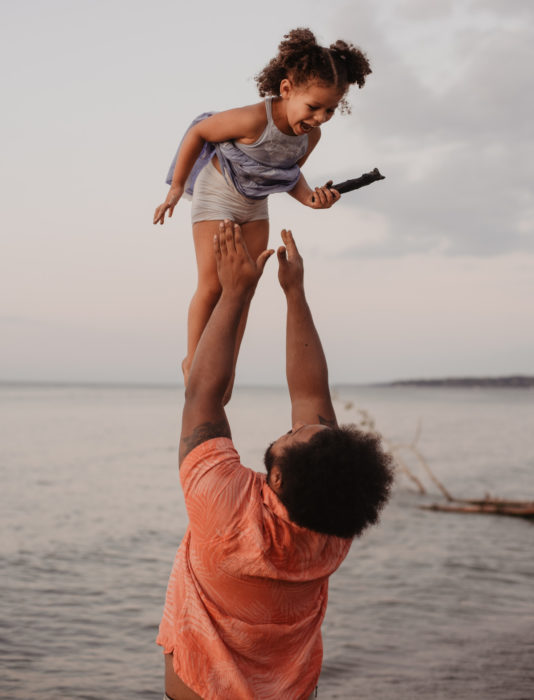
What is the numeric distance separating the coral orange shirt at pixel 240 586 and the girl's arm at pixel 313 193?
3.56ft

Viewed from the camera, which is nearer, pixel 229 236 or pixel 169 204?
pixel 229 236

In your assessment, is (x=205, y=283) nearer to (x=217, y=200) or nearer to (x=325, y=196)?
(x=217, y=200)

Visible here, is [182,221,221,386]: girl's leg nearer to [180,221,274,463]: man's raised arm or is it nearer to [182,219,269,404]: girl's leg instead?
[182,219,269,404]: girl's leg

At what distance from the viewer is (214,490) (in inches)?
98.7

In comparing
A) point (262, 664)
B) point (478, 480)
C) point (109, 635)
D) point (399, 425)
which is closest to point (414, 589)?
point (109, 635)

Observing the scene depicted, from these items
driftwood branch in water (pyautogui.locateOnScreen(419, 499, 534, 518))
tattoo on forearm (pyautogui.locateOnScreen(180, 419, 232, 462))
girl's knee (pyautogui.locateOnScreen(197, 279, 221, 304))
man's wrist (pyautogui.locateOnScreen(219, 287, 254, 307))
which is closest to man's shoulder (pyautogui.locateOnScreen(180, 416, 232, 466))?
tattoo on forearm (pyautogui.locateOnScreen(180, 419, 232, 462))

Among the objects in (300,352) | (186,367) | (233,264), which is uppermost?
(233,264)

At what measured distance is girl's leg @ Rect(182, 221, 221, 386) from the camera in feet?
10.8

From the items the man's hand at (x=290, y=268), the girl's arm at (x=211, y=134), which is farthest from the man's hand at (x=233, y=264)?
the girl's arm at (x=211, y=134)

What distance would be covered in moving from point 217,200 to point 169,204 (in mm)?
207

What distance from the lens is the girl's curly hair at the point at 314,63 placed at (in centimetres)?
295

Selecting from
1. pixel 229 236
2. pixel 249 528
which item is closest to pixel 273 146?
pixel 229 236

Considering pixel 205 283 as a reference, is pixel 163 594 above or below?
below

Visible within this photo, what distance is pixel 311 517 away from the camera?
244 centimetres
